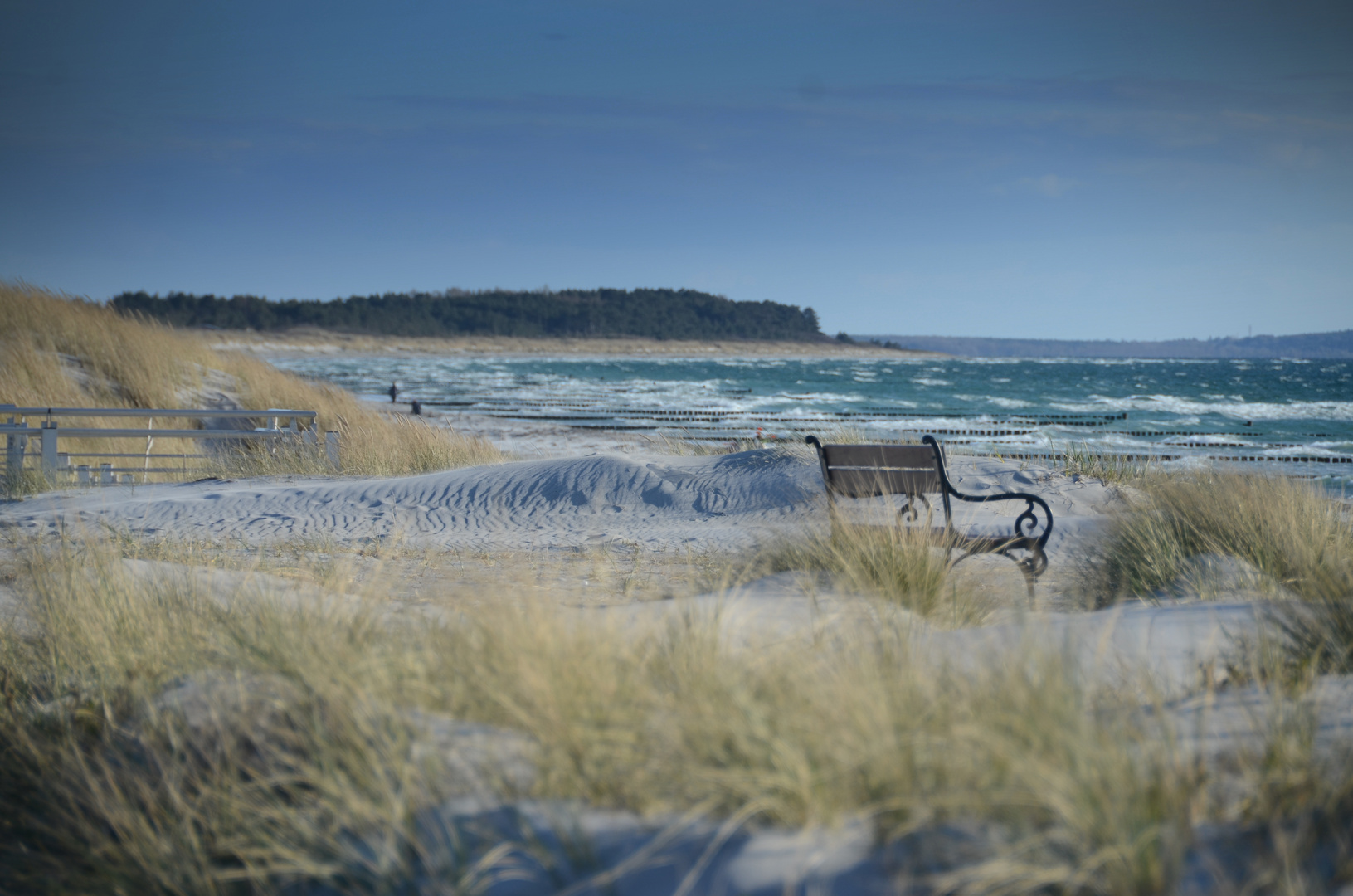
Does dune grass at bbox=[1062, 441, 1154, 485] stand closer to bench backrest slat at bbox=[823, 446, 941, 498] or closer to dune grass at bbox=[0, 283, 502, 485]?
bench backrest slat at bbox=[823, 446, 941, 498]

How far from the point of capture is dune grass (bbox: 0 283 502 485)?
10891 mm

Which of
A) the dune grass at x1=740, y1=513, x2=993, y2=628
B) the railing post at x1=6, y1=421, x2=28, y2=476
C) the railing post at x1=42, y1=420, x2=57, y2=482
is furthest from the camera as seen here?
the railing post at x1=42, y1=420, x2=57, y2=482

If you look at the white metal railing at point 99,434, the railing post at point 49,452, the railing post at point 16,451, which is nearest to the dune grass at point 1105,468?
the white metal railing at point 99,434

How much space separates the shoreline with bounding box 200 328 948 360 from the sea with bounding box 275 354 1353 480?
39.6 metres

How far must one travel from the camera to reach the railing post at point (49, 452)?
9.01m

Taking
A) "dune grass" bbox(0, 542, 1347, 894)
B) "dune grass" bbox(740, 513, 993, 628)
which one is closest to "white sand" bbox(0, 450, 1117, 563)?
"dune grass" bbox(740, 513, 993, 628)

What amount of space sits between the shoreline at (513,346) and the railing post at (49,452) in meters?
69.8

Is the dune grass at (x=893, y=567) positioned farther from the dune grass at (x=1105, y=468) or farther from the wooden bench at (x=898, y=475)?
the dune grass at (x=1105, y=468)

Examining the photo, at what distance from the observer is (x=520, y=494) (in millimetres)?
9000

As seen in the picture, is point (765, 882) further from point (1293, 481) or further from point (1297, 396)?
point (1297, 396)

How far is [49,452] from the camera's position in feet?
29.8

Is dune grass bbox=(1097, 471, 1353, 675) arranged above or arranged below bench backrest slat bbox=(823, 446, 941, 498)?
below

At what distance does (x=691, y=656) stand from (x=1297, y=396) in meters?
46.1

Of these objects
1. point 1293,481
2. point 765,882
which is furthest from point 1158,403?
point 765,882
